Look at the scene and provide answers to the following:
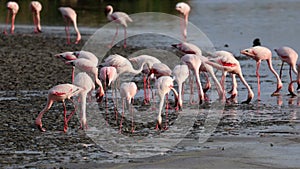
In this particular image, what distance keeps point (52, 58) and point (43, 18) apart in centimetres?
1274

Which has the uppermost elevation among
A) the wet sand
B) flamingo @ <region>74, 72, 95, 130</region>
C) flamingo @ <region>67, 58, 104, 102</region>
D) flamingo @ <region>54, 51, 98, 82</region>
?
flamingo @ <region>54, 51, 98, 82</region>

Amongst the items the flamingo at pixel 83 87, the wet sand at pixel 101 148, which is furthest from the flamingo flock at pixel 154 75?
the wet sand at pixel 101 148

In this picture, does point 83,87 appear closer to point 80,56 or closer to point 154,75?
point 154,75

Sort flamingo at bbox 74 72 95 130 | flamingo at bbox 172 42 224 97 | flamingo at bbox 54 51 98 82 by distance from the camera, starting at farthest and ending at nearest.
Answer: flamingo at bbox 54 51 98 82, flamingo at bbox 172 42 224 97, flamingo at bbox 74 72 95 130

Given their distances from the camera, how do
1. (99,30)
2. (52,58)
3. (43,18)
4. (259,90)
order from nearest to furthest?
(259,90), (52,58), (99,30), (43,18)

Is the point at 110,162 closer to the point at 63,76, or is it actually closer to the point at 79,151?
the point at 79,151

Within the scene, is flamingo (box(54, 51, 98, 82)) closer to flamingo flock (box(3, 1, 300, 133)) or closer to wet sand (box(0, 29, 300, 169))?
flamingo flock (box(3, 1, 300, 133))

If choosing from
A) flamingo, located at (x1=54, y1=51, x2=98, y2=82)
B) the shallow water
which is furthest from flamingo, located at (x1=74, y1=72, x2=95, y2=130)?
flamingo, located at (x1=54, y1=51, x2=98, y2=82)

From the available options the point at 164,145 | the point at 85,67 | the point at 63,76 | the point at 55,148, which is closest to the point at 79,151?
the point at 55,148

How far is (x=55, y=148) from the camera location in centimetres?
844

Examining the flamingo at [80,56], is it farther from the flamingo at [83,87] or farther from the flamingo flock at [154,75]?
the flamingo at [83,87]

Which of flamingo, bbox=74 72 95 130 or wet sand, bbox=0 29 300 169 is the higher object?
flamingo, bbox=74 72 95 130

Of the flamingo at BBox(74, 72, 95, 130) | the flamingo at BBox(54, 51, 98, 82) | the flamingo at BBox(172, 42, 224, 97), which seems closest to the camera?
the flamingo at BBox(74, 72, 95, 130)

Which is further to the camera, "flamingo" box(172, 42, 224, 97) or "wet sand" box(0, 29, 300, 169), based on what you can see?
"flamingo" box(172, 42, 224, 97)
